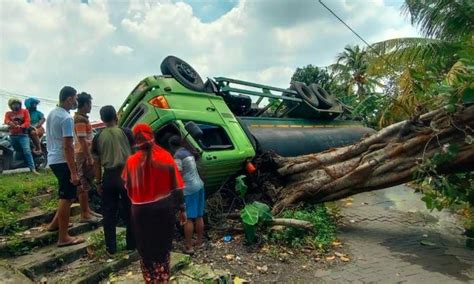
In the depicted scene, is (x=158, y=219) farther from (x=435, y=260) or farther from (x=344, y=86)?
(x=344, y=86)

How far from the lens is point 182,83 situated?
20.3 feet

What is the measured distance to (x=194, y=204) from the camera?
468 centimetres

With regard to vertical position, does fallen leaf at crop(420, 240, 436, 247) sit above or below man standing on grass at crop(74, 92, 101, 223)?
below

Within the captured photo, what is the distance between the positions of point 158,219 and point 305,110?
19.2 feet

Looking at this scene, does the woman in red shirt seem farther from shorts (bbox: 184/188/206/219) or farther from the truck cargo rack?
the truck cargo rack

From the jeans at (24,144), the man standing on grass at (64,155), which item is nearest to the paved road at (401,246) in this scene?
the man standing on grass at (64,155)

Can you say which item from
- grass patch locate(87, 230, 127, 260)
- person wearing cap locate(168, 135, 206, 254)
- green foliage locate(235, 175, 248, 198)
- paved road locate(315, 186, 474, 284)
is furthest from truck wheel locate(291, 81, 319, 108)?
grass patch locate(87, 230, 127, 260)

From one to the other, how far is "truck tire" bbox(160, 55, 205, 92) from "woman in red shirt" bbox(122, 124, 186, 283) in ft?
10.5

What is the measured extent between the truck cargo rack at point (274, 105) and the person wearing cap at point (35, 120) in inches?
162

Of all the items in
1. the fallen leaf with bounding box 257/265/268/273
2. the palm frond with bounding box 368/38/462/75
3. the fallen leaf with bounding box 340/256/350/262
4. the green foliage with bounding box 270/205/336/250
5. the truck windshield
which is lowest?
the fallen leaf with bounding box 340/256/350/262

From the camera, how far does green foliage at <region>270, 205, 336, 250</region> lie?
491 cm

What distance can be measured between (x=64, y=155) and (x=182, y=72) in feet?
9.14

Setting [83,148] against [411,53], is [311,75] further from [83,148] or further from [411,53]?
[83,148]

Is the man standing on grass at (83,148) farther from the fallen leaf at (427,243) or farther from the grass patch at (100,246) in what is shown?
the fallen leaf at (427,243)
